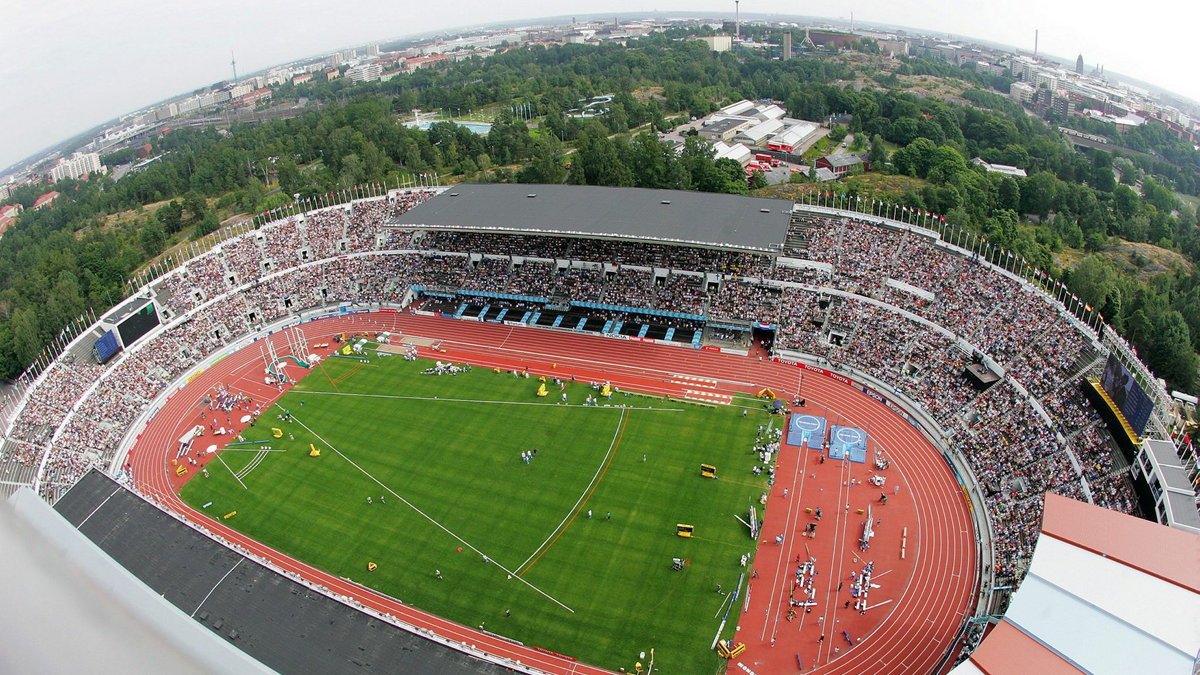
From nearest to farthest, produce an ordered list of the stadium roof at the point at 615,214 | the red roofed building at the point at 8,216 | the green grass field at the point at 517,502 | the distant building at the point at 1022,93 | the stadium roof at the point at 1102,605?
the stadium roof at the point at 1102,605 < the green grass field at the point at 517,502 < the stadium roof at the point at 615,214 < the red roofed building at the point at 8,216 < the distant building at the point at 1022,93

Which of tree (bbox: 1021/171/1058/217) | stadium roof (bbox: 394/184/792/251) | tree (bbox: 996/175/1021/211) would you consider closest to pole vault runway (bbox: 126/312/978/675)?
stadium roof (bbox: 394/184/792/251)

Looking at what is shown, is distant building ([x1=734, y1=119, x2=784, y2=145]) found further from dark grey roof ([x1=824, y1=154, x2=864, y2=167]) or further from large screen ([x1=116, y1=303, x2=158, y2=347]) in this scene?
large screen ([x1=116, y1=303, x2=158, y2=347])

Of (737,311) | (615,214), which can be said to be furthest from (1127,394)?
(615,214)

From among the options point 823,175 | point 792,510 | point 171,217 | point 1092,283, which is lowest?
point 792,510

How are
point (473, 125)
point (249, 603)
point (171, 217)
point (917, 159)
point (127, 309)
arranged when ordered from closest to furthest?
point (249, 603), point (127, 309), point (171, 217), point (917, 159), point (473, 125)

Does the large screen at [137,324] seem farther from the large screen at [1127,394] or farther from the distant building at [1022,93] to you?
the distant building at [1022,93]

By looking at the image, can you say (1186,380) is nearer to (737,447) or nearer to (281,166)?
(737,447)

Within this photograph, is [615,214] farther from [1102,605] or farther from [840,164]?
[840,164]

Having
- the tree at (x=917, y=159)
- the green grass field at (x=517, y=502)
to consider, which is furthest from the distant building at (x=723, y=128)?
the green grass field at (x=517, y=502)
